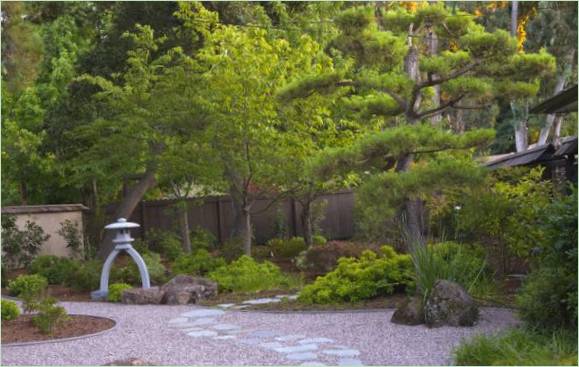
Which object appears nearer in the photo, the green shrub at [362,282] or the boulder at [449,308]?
the boulder at [449,308]

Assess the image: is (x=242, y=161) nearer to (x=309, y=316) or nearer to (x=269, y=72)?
(x=269, y=72)

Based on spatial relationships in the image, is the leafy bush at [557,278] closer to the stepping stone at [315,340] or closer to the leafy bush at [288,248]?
the stepping stone at [315,340]

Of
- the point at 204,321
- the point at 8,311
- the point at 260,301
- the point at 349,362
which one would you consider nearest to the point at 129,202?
the point at 260,301

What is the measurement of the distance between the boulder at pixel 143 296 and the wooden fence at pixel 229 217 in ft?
21.2

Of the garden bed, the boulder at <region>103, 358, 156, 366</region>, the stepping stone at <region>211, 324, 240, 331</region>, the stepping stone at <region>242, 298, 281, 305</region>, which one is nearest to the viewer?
the boulder at <region>103, 358, 156, 366</region>

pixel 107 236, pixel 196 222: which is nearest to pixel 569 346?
pixel 107 236

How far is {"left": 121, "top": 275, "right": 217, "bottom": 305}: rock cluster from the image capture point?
10.1 m

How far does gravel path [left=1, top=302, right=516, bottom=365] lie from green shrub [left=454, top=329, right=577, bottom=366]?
9.8 inches

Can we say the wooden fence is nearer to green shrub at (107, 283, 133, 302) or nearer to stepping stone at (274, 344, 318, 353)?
green shrub at (107, 283, 133, 302)

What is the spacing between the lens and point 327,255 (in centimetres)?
1259

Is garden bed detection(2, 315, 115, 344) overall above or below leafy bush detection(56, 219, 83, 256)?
below

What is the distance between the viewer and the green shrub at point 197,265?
1270 centimetres

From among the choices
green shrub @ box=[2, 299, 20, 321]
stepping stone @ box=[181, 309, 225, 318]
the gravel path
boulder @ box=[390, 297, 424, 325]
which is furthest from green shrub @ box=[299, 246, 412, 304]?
green shrub @ box=[2, 299, 20, 321]

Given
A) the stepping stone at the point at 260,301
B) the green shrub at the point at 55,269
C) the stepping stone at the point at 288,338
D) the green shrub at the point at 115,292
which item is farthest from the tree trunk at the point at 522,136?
the stepping stone at the point at 288,338
